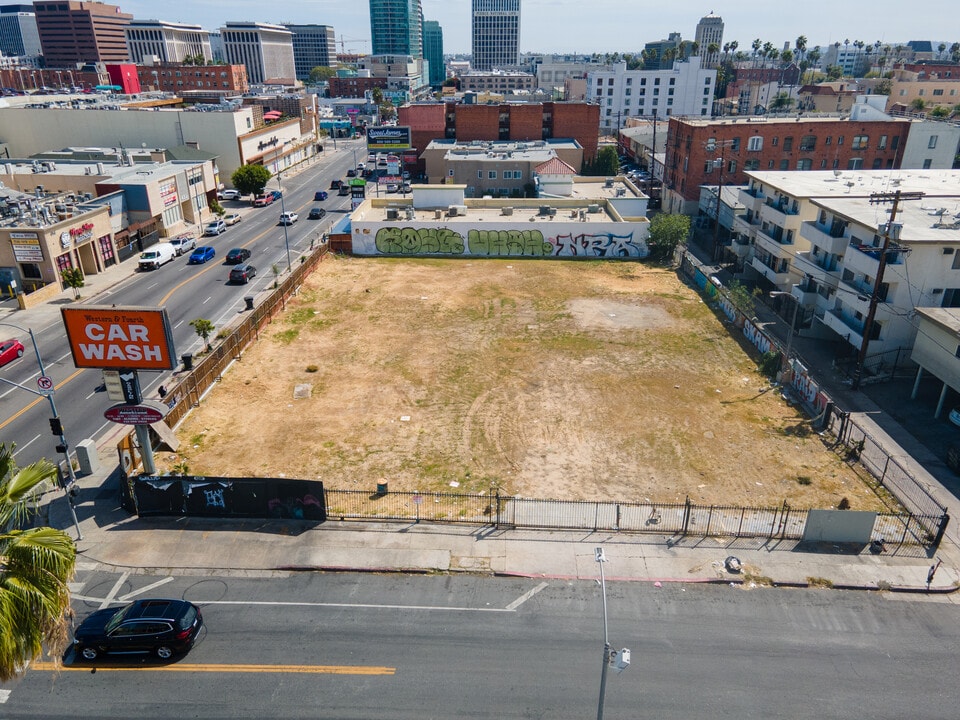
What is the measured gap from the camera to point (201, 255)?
203 feet

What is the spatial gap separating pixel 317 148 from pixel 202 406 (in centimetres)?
11171

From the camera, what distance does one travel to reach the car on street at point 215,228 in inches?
2830

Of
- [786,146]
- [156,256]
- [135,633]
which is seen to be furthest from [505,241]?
[135,633]

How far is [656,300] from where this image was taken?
54.0m

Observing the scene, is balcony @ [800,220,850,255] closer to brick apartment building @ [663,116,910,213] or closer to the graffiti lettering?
the graffiti lettering

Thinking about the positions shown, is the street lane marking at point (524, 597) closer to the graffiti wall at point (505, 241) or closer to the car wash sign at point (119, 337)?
the car wash sign at point (119, 337)

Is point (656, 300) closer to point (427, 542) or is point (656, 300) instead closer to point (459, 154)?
point (427, 542)

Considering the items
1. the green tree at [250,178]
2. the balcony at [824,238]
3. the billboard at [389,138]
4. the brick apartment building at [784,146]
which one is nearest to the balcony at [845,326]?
the balcony at [824,238]

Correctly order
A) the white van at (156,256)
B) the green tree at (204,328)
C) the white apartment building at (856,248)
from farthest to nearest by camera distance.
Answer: the white van at (156,256) → the green tree at (204,328) → the white apartment building at (856,248)

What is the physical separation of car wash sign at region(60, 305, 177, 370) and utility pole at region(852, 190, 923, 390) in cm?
3773

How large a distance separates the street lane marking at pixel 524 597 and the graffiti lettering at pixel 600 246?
1916 inches

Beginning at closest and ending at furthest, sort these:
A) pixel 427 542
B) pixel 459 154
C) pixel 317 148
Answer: pixel 427 542 → pixel 459 154 → pixel 317 148

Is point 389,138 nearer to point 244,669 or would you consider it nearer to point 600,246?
point 600,246

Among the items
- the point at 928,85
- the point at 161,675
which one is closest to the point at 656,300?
the point at 161,675
